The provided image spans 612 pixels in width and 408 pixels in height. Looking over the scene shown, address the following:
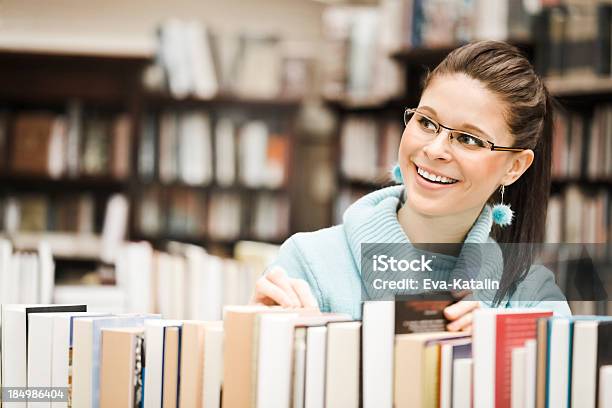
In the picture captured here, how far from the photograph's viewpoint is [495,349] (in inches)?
50.3

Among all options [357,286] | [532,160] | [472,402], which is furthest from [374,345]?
[532,160]

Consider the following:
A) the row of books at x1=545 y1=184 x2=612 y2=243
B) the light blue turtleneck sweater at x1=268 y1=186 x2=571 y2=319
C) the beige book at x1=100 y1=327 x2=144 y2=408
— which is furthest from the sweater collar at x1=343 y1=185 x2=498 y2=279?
the row of books at x1=545 y1=184 x2=612 y2=243

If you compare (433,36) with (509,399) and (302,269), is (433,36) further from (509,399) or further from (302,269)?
(509,399)

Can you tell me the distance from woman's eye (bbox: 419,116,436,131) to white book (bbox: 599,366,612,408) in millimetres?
535

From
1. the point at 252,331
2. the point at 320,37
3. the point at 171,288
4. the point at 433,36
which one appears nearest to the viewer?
the point at 252,331

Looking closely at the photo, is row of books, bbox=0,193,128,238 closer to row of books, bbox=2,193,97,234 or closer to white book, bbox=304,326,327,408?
row of books, bbox=2,193,97,234

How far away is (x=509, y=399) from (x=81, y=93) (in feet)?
14.5

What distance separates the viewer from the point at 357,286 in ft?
5.30

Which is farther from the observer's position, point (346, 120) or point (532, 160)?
point (346, 120)

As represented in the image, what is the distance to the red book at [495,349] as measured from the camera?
127cm

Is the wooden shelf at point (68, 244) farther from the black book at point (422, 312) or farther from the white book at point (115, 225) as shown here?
the black book at point (422, 312)

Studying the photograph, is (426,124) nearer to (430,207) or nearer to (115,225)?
(430,207)

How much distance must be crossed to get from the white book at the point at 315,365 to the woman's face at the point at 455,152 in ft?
1.33

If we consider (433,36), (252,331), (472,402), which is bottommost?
(472,402)
